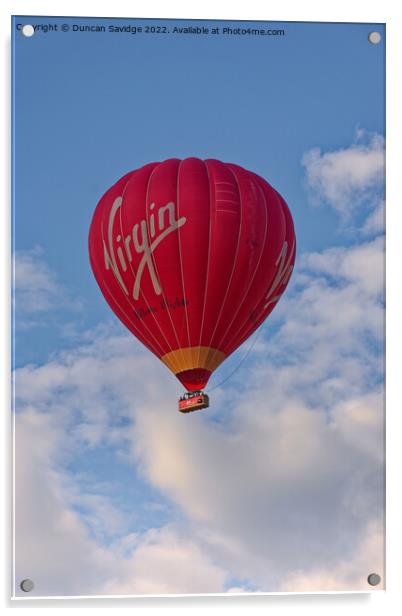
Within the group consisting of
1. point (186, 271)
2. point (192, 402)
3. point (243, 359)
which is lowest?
point (192, 402)

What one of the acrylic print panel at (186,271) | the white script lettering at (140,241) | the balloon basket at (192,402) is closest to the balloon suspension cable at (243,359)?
the acrylic print panel at (186,271)

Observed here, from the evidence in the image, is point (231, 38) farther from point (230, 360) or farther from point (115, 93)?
point (230, 360)

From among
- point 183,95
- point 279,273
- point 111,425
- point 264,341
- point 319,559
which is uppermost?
point 183,95

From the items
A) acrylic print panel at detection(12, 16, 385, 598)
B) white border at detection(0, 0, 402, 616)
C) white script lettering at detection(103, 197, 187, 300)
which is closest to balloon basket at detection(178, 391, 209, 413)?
acrylic print panel at detection(12, 16, 385, 598)
